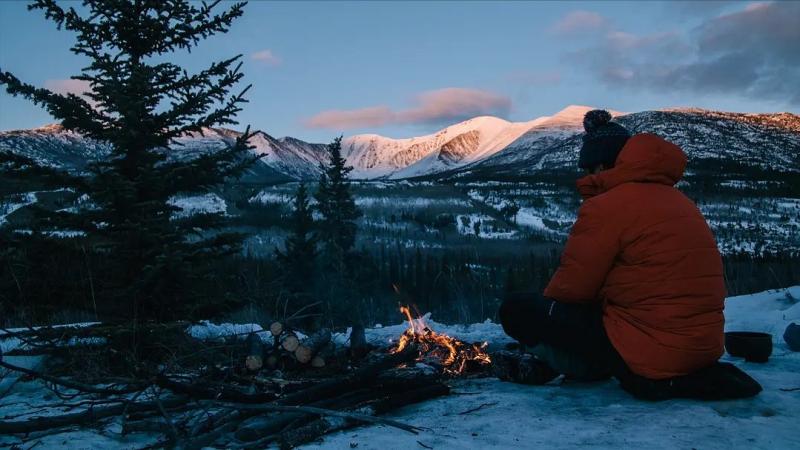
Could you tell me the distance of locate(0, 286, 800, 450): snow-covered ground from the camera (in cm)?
317

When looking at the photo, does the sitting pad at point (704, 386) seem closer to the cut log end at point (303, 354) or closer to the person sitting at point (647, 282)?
the person sitting at point (647, 282)

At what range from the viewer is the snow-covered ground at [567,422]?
10.4ft

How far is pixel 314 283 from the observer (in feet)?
96.1

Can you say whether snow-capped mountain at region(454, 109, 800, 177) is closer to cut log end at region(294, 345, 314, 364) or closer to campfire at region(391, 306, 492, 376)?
campfire at region(391, 306, 492, 376)

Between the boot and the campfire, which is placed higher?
the boot

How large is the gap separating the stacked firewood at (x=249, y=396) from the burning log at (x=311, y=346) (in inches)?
0.4

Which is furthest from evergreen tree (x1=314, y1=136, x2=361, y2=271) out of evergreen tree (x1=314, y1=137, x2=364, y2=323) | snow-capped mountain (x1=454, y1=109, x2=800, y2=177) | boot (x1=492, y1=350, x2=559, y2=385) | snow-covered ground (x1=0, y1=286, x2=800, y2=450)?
snow-capped mountain (x1=454, y1=109, x2=800, y2=177)

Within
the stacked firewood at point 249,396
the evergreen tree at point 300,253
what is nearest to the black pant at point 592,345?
the stacked firewood at point 249,396

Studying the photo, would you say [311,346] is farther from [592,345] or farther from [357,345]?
[592,345]

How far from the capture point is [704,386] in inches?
150

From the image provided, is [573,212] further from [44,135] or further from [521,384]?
[44,135]

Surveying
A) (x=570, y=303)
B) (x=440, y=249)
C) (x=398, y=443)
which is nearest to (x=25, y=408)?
(x=398, y=443)

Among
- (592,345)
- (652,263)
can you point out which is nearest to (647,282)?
(652,263)

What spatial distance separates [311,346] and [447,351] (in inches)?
60.3
